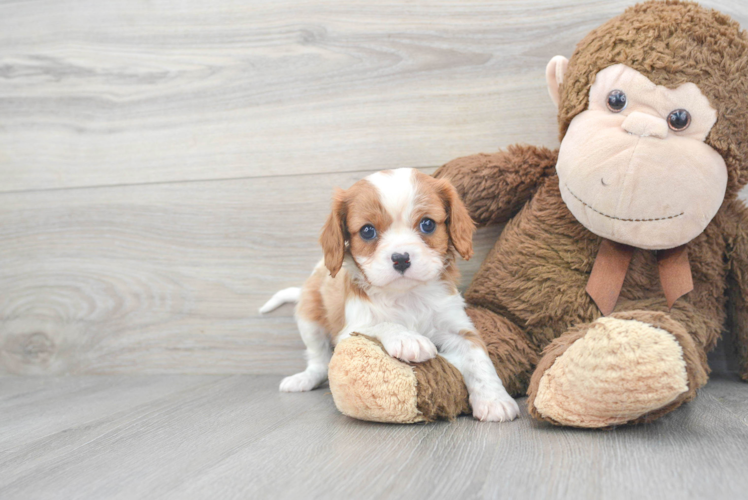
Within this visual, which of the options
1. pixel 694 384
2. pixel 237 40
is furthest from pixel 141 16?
pixel 694 384

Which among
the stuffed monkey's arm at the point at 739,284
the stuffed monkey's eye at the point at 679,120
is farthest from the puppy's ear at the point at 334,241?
the stuffed monkey's arm at the point at 739,284

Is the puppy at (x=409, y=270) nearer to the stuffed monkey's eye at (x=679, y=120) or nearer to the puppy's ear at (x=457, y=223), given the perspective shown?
the puppy's ear at (x=457, y=223)

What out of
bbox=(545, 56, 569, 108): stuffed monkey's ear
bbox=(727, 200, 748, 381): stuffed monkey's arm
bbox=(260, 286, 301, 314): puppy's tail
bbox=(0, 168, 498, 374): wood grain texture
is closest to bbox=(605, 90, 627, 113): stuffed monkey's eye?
bbox=(545, 56, 569, 108): stuffed monkey's ear

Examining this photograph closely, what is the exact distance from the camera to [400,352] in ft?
4.00

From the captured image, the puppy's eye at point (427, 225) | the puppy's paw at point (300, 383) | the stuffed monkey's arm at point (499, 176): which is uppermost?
the stuffed monkey's arm at point (499, 176)

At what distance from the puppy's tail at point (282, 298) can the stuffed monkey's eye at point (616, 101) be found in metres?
1.01

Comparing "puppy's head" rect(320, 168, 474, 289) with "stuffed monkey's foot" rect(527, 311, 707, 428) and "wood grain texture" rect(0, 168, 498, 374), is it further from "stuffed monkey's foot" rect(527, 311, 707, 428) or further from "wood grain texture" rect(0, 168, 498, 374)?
"wood grain texture" rect(0, 168, 498, 374)

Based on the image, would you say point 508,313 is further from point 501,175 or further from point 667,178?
point 667,178

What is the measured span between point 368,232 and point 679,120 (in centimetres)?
70

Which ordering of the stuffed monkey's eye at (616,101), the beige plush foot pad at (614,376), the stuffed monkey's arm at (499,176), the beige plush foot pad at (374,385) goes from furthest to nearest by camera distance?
the stuffed monkey's arm at (499,176) < the stuffed monkey's eye at (616,101) < the beige plush foot pad at (374,385) < the beige plush foot pad at (614,376)

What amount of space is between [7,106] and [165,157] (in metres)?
0.62

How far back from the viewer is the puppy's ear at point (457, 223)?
4.42 feet

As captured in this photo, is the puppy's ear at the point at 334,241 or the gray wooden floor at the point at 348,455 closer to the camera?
the gray wooden floor at the point at 348,455

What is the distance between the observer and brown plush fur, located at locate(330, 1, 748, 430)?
1232 millimetres
